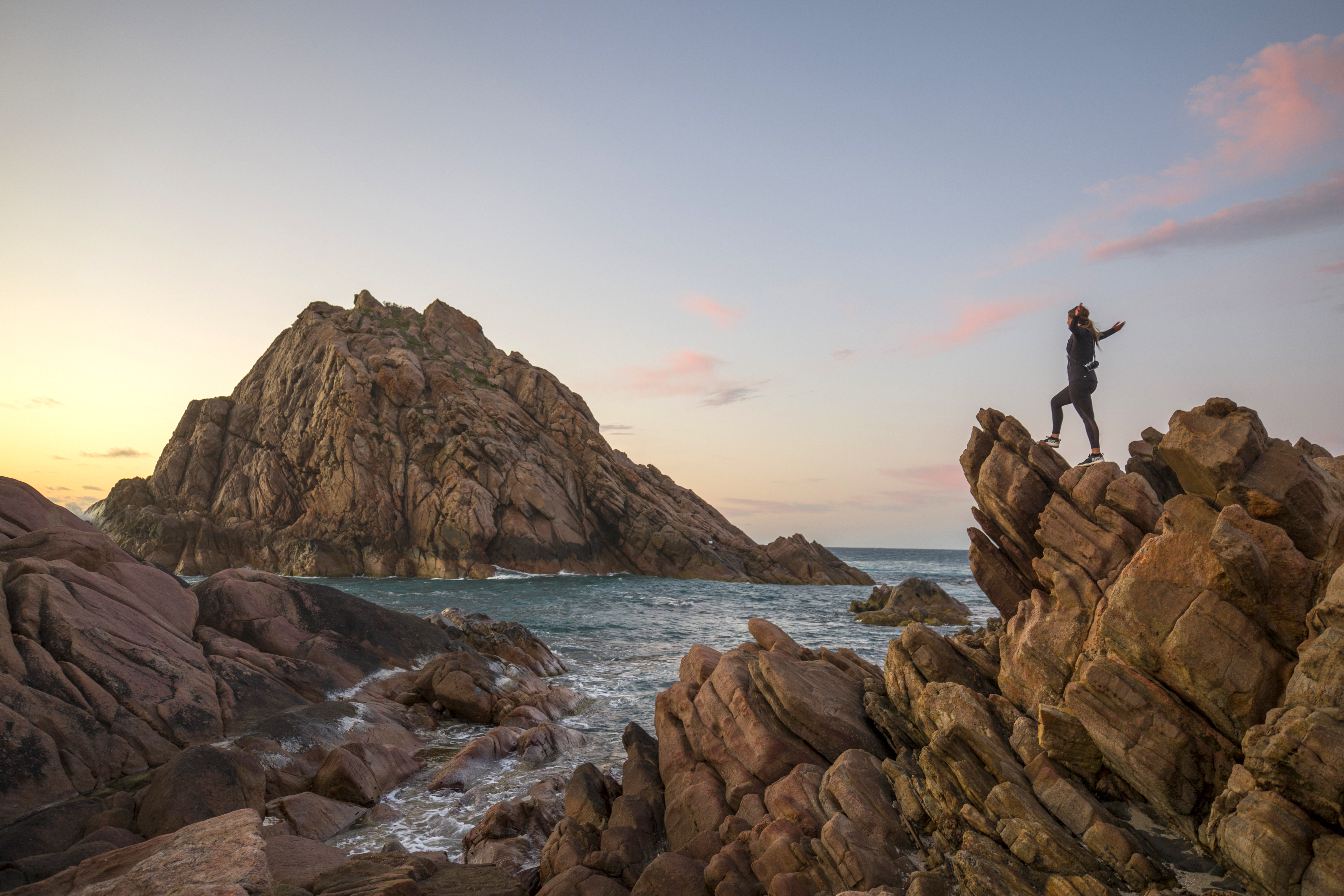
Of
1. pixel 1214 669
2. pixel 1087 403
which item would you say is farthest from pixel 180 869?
pixel 1087 403

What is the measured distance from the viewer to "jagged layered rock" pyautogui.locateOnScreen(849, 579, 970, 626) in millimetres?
37969

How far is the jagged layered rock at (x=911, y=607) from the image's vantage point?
37969 millimetres

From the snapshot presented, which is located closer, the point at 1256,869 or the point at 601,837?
the point at 1256,869

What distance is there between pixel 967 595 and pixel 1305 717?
60.0 metres

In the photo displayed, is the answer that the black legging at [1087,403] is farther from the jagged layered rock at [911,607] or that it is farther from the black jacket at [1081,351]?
the jagged layered rock at [911,607]

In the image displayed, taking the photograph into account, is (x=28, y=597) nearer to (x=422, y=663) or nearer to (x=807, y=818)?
(x=422, y=663)

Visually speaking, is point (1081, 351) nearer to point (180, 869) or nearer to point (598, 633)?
point (180, 869)

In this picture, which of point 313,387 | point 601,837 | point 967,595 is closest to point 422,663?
point 601,837

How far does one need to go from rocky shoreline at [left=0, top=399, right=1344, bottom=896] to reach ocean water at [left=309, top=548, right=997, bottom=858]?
745 mm

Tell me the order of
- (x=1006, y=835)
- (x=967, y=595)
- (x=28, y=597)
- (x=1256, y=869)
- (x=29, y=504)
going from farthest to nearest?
(x=967, y=595), (x=29, y=504), (x=28, y=597), (x=1006, y=835), (x=1256, y=869)

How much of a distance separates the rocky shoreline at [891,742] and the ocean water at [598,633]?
2.44ft

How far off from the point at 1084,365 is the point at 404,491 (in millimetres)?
68886

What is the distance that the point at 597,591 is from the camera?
171ft

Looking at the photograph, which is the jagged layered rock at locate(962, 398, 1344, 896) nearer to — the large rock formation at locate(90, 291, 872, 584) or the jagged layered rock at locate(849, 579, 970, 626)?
the jagged layered rock at locate(849, 579, 970, 626)
